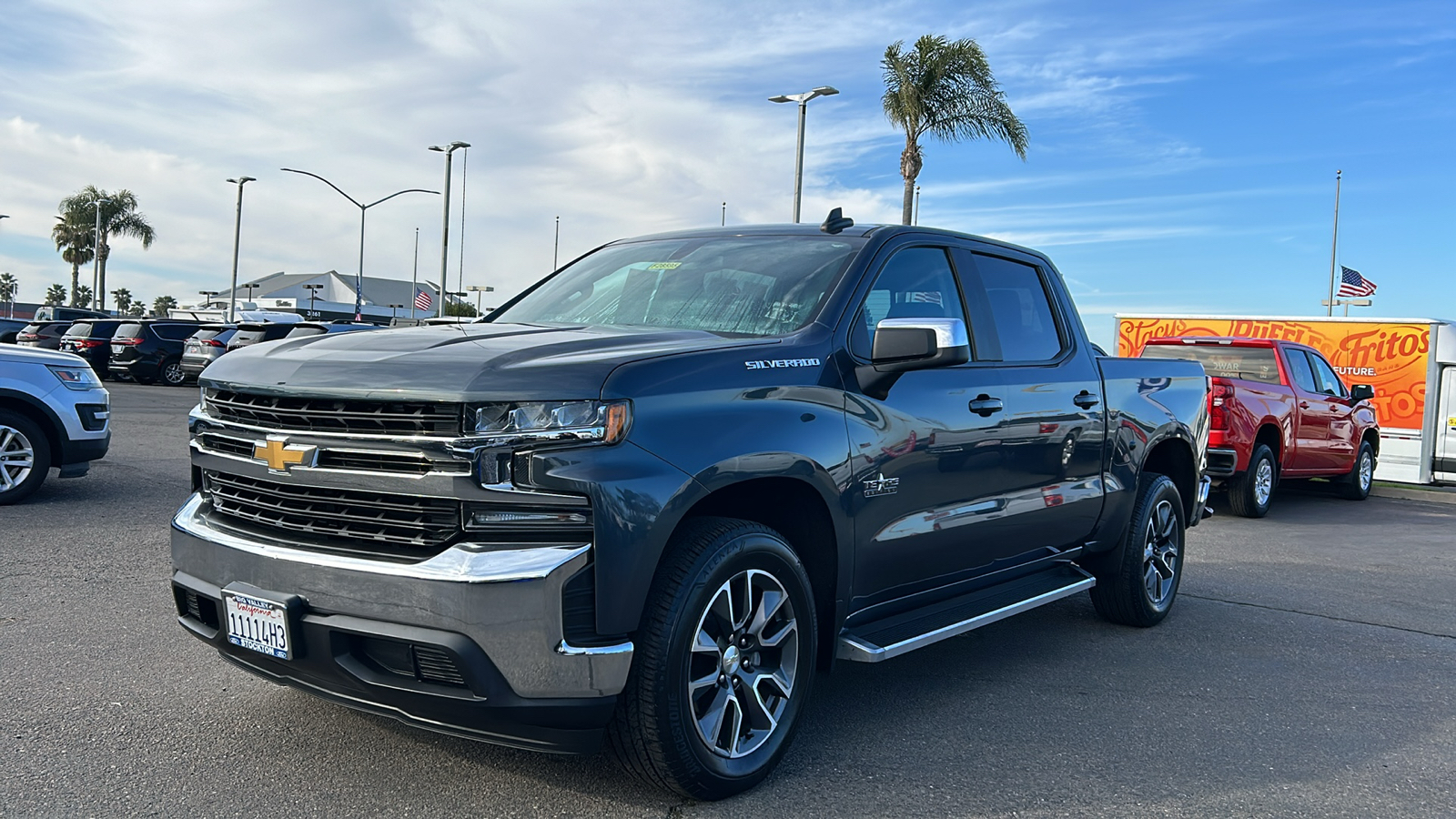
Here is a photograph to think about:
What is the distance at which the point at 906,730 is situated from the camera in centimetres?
425

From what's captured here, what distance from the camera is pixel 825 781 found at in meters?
3.70

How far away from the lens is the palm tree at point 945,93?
74.3 ft

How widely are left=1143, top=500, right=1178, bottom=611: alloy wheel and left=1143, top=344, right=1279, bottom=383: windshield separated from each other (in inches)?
243

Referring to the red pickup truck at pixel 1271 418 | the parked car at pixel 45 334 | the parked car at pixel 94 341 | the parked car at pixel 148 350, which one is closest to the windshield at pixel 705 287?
the red pickup truck at pixel 1271 418

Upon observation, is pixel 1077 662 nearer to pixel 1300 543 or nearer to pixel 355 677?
pixel 355 677

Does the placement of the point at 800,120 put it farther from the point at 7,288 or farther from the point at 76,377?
the point at 7,288

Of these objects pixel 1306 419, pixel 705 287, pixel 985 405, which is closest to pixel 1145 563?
pixel 985 405

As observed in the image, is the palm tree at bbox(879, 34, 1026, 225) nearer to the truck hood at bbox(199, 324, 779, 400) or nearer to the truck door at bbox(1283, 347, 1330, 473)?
the truck door at bbox(1283, 347, 1330, 473)

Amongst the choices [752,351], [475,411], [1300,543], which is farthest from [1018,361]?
[1300,543]

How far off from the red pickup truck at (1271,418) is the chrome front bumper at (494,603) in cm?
891

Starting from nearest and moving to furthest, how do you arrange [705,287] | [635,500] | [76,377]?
1. [635,500]
2. [705,287]
3. [76,377]

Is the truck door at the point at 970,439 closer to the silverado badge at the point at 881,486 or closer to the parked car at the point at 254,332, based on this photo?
the silverado badge at the point at 881,486

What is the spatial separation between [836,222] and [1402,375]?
46.9ft

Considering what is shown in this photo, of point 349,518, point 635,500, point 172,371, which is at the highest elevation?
point 635,500
